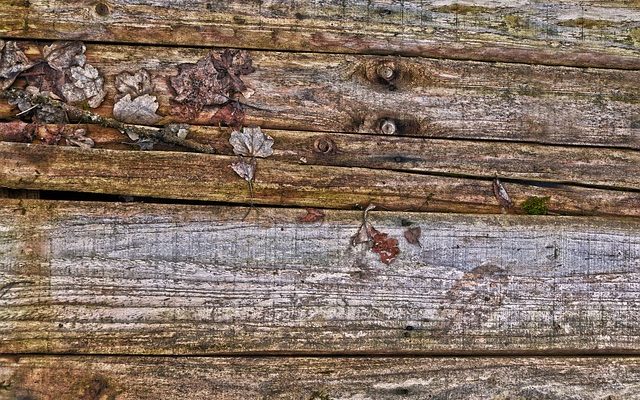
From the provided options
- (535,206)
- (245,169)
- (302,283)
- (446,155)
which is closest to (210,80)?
(245,169)

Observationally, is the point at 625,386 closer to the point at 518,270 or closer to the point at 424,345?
the point at 518,270

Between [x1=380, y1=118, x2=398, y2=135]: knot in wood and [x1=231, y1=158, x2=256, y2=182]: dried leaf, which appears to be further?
[x1=380, y1=118, x2=398, y2=135]: knot in wood

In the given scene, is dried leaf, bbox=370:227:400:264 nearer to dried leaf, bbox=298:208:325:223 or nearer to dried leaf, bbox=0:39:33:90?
dried leaf, bbox=298:208:325:223

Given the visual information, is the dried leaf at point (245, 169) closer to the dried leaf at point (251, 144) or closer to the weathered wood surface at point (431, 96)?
the dried leaf at point (251, 144)

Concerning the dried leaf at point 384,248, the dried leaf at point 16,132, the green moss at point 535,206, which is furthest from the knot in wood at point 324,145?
the dried leaf at point 16,132

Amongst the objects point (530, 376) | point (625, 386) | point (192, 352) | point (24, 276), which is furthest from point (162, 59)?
point (625, 386)

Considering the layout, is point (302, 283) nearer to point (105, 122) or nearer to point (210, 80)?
point (210, 80)

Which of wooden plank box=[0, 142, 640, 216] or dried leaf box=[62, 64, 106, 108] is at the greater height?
dried leaf box=[62, 64, 106, 108]

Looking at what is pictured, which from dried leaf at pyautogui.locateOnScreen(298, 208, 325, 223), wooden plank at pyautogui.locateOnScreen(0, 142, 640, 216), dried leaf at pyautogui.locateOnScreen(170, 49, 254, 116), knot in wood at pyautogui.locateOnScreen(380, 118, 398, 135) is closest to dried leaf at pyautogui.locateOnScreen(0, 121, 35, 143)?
wooden plank at pyautogui.locateOnScreen(0, 142, 640, 216)
